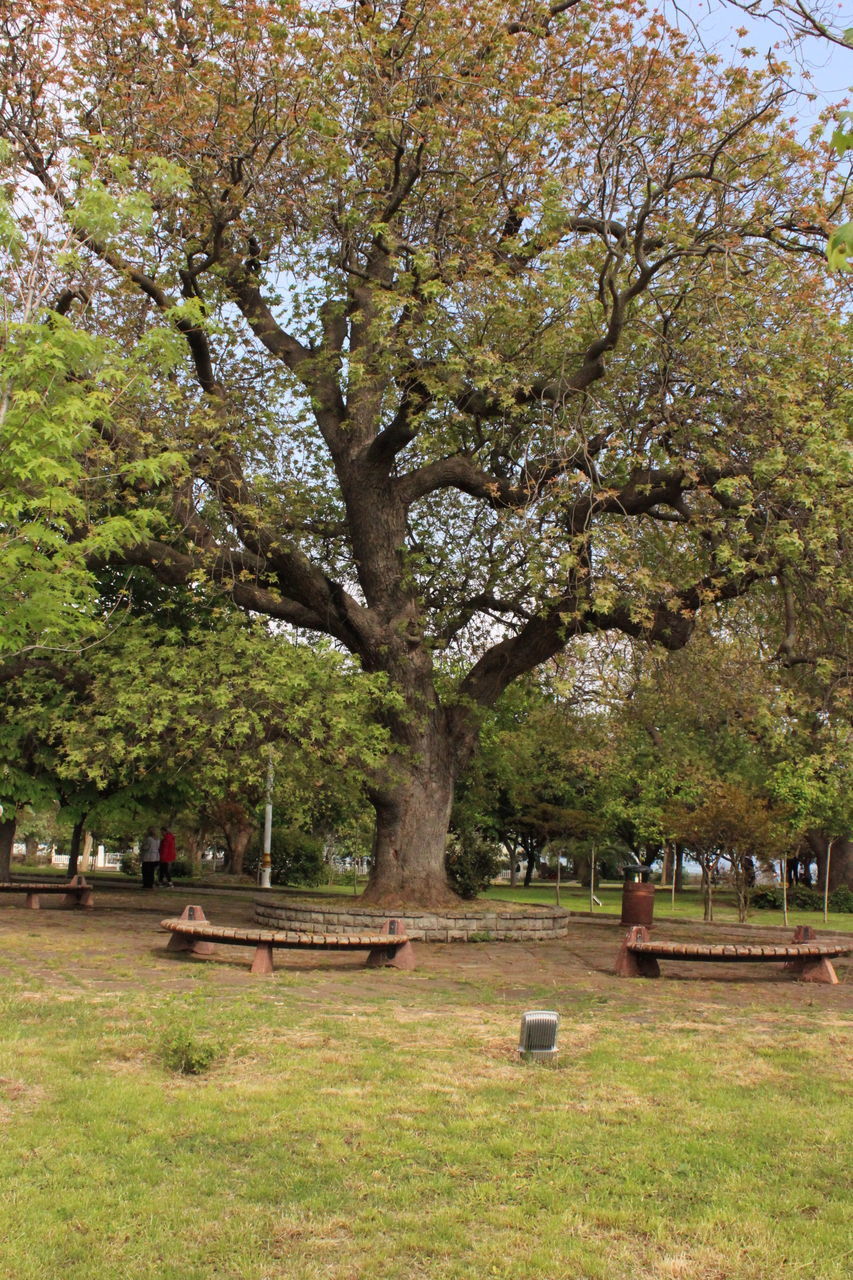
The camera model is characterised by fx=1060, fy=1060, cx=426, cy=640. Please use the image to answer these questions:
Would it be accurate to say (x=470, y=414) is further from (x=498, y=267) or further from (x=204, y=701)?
(x=204, y=701)

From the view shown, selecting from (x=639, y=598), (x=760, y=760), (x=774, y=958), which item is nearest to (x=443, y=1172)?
(x=774, y=958)

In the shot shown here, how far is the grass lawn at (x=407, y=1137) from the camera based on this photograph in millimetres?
3945

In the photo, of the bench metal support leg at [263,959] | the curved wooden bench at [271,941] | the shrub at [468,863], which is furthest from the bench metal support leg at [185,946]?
the shrub at [468,863]

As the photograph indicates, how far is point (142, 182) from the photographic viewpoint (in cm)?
1336

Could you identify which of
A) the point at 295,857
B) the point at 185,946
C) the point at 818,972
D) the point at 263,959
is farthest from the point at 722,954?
the point at 295,857

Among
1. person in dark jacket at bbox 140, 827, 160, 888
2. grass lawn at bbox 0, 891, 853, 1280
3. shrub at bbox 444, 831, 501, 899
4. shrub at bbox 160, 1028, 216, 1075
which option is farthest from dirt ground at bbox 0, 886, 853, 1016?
person in dark jacket at bbox 140, 827, 160, 888

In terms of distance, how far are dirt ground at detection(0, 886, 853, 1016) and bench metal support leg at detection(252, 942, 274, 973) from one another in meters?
0.14

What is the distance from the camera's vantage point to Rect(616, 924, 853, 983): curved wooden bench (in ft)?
34.3

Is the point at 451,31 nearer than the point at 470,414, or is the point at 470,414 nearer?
the point at 451,31

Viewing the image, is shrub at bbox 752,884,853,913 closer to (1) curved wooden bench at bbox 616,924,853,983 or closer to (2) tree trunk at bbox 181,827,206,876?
(2) tree trunk at bbox 181,827,206,876

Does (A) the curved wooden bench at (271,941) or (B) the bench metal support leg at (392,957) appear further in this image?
(B) the bench metal support leg at (392,957)

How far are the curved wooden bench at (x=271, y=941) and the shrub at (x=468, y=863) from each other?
11711mm

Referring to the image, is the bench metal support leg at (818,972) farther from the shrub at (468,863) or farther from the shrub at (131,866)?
the shrub at (131,866)

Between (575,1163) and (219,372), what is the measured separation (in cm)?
1416
